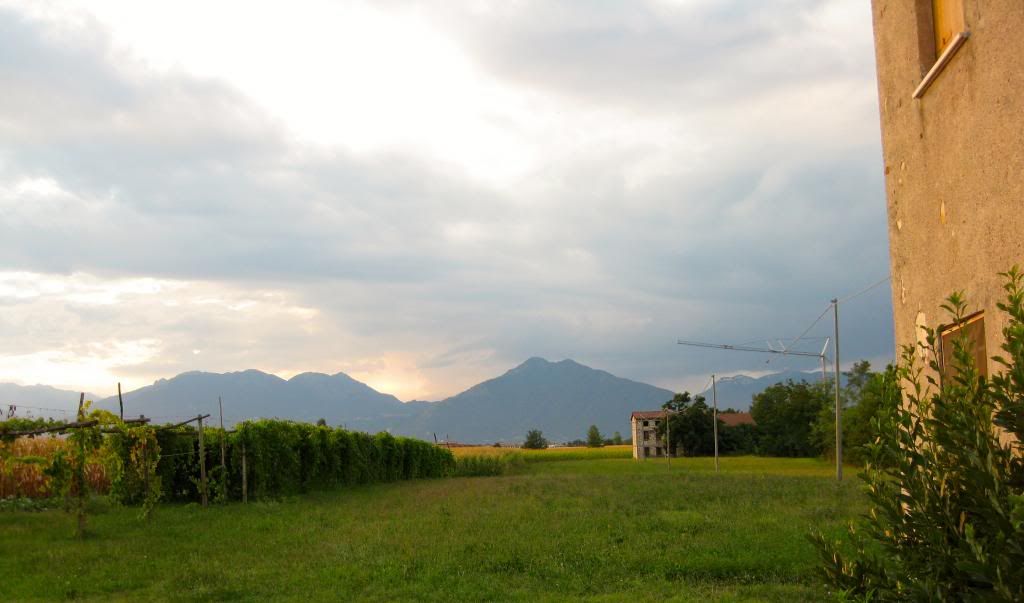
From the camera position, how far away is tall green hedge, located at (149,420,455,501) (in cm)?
2647

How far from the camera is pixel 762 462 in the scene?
2630 inches

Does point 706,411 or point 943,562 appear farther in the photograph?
point 706,411

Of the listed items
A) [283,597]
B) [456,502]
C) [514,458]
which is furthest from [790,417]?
[283,597]

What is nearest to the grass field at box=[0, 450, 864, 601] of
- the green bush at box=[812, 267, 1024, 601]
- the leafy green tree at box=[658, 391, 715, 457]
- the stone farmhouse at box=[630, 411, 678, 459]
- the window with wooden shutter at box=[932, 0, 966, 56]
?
the green bush at box=[812, 267, 1024, 601]

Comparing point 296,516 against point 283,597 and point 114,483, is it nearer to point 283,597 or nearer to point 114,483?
point 114,483

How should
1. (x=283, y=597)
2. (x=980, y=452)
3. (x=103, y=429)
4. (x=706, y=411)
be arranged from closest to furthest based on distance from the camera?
(x=980, y=452)
(x=283, y=597)
(x=103, y=429)
(x=706, y=411)

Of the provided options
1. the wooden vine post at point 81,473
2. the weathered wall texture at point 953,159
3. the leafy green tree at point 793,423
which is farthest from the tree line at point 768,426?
the weathered wall texture at point 953,159

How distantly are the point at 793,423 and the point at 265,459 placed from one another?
69471 mm

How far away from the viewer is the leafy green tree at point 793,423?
83.6 meters

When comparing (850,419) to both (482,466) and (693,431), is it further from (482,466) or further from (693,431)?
(482,466)

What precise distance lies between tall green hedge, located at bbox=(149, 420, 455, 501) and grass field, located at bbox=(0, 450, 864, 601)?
316 centimetres

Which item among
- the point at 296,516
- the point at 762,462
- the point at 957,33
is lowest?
the point at 762,462

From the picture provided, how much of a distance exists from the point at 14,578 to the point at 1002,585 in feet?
47.1

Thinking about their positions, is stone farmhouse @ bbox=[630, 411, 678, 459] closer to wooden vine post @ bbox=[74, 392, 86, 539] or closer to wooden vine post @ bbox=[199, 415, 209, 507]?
wooden vine post @ bbox=[199, 415, 209, 507]
